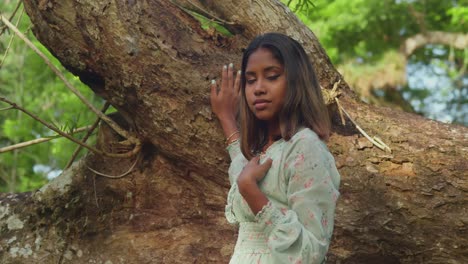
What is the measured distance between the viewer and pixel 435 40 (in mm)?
13055

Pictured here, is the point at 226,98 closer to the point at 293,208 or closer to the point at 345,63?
the point at 293,208

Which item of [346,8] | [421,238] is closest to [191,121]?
[421,238]

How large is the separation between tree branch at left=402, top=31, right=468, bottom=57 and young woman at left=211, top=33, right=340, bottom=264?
1107 cm

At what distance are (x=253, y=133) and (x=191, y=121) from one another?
84cm

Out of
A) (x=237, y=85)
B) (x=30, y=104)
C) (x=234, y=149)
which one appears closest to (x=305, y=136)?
(x=234, y=149)

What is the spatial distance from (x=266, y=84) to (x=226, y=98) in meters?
0.80

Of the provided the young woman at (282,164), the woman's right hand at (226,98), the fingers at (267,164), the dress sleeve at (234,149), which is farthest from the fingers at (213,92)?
the fingers at (267,164)

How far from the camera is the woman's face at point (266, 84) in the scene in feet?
7.48

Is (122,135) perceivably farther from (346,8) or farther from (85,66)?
(346,8)

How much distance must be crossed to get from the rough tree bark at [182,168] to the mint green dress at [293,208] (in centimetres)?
99

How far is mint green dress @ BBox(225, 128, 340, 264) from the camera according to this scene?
2006mm

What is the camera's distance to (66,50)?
11.2 feet

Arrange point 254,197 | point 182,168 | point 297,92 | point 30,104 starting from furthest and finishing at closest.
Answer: point 30,104 < point 182,168 < point 297,92 < point 254,197

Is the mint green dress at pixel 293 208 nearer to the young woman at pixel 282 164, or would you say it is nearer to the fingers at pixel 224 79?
the young woman at pixel 282 164
